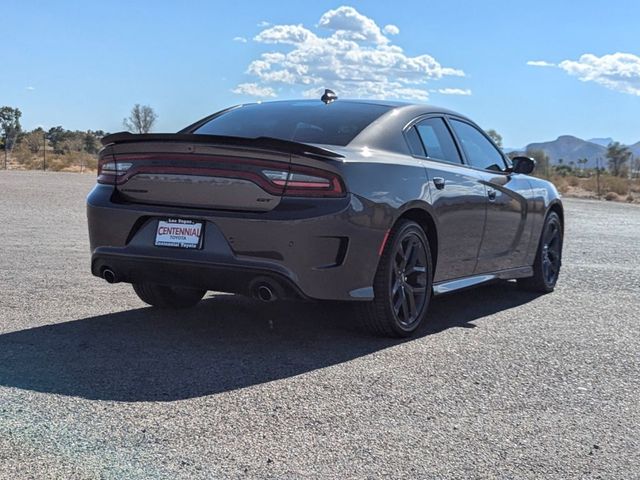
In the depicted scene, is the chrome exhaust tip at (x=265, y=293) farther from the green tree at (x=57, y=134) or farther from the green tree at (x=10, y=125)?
the green tree at (x=57, y=134)

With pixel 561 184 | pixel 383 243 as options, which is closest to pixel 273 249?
pixel 383 243

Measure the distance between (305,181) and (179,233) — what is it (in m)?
0.81

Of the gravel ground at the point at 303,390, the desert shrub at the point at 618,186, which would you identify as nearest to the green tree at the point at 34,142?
the desert shrub at the point at 618,186

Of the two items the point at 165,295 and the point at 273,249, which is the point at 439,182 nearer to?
the point at 273,249

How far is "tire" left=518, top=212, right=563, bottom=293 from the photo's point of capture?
7918 millimetres

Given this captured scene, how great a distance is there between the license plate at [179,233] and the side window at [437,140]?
190cm

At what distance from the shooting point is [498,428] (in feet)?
12.5

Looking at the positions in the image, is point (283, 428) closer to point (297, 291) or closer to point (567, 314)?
point (297, 291)

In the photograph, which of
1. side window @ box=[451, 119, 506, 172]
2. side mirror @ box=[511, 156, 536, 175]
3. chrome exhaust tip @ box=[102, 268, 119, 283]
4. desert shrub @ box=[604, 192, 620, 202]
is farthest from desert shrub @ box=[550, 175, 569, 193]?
chrome exhaust tip @ box=[102, 268, 119, 283]

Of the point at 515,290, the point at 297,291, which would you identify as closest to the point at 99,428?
the point at 297,291

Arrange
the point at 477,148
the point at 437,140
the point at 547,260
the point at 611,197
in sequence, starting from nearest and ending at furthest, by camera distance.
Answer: the point at 437,140 → the point at 477,148 → the point at 547,260 → the point at 611,197

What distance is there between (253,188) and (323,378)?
1.16 m

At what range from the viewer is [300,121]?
588 cm

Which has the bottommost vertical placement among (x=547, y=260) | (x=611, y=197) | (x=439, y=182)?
(x=611, y=197)
